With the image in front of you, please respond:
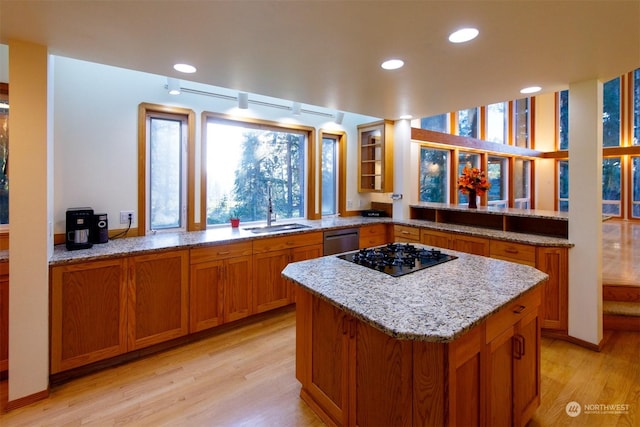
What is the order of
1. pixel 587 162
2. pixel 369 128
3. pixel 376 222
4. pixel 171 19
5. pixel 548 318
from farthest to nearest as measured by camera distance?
pixel 369 128 < pixel 376 222 < pixel 548 318 < pixel 587 162 < pixel 171 19

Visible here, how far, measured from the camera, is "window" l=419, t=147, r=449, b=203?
5328 millimetres

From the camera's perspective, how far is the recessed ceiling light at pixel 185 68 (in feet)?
7.63

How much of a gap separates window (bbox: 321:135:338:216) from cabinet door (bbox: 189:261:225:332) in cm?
209

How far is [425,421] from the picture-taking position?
124 cm

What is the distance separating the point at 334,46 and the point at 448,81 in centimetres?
122

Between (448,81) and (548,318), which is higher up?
(448,81)

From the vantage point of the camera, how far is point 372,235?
13.9 ft

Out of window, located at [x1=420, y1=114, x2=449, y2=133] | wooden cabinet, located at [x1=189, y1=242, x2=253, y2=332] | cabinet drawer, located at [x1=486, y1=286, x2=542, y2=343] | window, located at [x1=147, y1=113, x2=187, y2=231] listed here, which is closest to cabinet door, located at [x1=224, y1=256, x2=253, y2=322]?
wooden cabinet, located at [x1=189, y1=242, x2=253, y2=332]

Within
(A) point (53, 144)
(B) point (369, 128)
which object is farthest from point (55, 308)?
(B) point (369, 128)

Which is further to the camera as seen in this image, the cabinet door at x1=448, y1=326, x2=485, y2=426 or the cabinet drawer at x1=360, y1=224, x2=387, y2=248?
the cabinet drawer at x1=360, y1=224, x2=387, y2=248

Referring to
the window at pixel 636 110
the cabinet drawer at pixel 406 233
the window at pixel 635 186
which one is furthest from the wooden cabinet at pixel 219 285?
the window at pixel 636 110

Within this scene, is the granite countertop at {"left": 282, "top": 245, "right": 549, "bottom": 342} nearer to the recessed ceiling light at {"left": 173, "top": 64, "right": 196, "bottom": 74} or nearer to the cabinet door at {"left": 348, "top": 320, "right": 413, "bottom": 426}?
the cabinet door at {"left": 348, "top": 320, "right": 413, "bottom": 426}

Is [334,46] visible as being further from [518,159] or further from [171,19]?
[518,159]

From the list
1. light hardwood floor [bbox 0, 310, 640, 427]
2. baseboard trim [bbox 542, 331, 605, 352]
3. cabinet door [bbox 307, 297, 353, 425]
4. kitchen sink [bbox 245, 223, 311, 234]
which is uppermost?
kitchen sink [bbox 245, 223, 311, 234]
